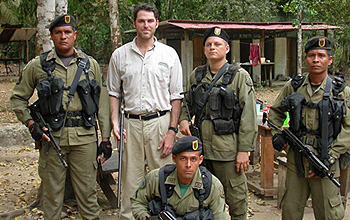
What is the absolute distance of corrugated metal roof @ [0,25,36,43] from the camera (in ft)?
58.6

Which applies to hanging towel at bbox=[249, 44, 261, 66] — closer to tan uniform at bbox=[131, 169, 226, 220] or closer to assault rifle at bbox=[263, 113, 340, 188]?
assault rifle at bbox=[263, 113, 340, 188]

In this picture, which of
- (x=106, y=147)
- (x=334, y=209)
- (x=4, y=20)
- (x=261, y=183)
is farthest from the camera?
(x=4, y=20)

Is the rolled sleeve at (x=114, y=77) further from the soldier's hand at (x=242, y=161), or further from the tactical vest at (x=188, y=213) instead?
the soldier's hand at (x=242, y=161)

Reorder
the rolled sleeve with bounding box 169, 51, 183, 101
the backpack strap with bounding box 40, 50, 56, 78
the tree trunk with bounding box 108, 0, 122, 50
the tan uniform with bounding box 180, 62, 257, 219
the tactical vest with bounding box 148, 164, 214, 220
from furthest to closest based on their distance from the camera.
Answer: the tree trunk with bounding box 108, 0, 122, 50, the rolled sleeve with bounding box 169, 51, 183, 101, the backpack strap with bounding box 40, 50, 56, 78, the tan uniform with bounding box 180, 62, 257, 219, the tactical vest with bounding box 148, 164, 214, 220

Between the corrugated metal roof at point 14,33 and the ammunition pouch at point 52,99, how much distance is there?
1534 centimetres

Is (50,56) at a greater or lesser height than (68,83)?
greater

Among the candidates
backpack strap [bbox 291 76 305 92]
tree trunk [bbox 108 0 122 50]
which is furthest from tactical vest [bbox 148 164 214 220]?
tree trunk [bbox 108 0 122 50]

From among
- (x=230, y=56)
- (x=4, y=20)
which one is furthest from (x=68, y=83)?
(x=4, y=20)

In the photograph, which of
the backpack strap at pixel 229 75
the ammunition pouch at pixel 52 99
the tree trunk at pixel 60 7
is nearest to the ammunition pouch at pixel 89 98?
the ammunition pouch at pixel 52 99

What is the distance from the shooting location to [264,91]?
1873 cm

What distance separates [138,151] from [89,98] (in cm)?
73

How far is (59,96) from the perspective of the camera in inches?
148

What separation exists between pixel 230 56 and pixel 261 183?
15220 mm

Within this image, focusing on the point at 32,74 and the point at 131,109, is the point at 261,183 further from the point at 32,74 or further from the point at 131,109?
the point at 32,74
